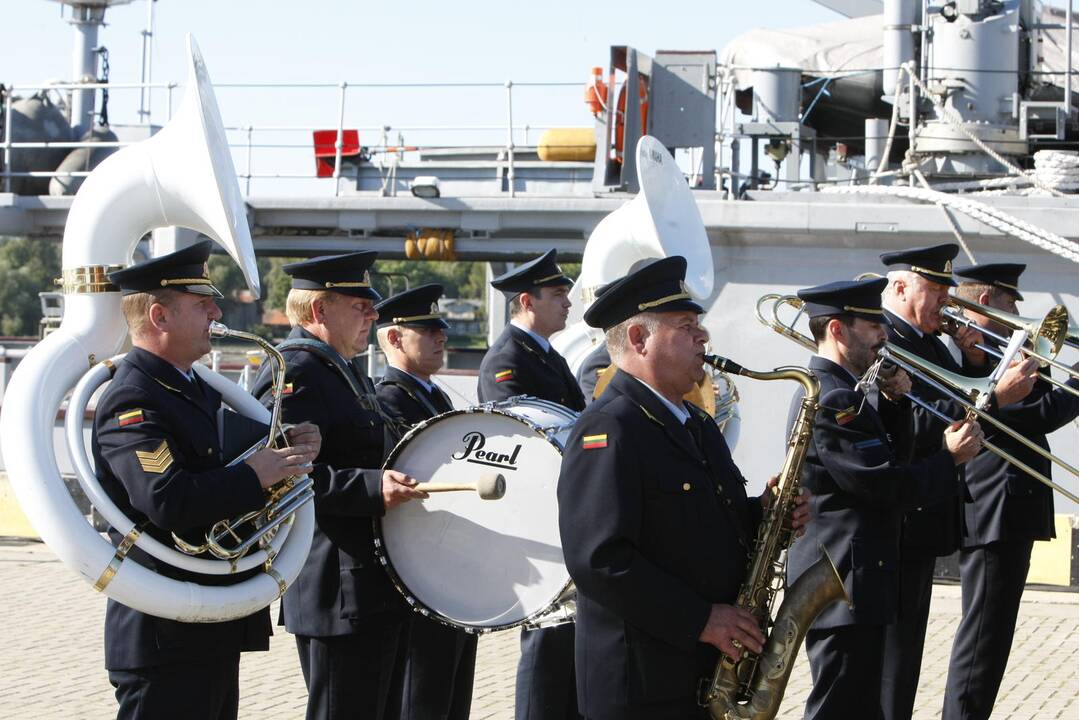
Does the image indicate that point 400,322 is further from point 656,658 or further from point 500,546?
point 656,658

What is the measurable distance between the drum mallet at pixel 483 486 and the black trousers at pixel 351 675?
499 millimetres

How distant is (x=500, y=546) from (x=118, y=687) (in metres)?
1.43

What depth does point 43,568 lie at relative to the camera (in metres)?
11.8

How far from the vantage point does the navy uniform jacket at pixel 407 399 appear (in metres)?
6.11

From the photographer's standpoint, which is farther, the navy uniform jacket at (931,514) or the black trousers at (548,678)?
the black trousers at (548,678)

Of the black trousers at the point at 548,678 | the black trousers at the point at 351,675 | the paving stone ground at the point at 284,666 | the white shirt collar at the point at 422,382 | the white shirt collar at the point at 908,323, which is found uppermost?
the white shirt collar at the point at 908,323

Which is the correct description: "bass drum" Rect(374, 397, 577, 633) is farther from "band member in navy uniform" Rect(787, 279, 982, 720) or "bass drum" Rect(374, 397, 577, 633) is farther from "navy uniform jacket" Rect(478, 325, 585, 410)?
"navy uniform jacket" Rect(478, 325, 585, 410)

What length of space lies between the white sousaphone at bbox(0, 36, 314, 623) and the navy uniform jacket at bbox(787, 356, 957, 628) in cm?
186

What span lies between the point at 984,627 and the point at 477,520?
8.54 ft

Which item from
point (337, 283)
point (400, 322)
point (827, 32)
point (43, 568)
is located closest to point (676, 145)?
point (827, 32)

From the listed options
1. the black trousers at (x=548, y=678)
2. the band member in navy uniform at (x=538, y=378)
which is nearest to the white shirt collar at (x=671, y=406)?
the band member in navy uniform at (x=538, y=378)

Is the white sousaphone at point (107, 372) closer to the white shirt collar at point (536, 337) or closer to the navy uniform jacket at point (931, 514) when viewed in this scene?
the white shirt collar at point (536, 337)

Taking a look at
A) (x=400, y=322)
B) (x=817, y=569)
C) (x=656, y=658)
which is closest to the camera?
(x=656, y=658)

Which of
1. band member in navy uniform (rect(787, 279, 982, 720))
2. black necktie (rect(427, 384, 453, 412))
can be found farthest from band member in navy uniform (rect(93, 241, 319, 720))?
band member in navy uniform (rect(787, 279, 982, 720))
